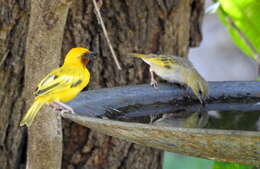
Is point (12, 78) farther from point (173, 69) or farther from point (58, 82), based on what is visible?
point (58, 82)

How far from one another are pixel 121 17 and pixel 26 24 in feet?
2.47

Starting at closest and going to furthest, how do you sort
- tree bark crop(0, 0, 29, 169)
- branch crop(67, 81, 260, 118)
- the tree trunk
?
branch crop(67, 81, 260, 118) < tree bark crop(0, 0, 29, 169) < the tree trunk

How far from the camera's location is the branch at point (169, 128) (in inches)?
87.3

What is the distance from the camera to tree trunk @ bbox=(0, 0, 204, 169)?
161 inches

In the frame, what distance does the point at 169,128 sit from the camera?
221cm

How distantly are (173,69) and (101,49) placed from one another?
598 millimetres

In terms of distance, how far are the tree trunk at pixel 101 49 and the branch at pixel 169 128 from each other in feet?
2.56

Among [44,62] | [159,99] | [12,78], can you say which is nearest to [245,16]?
[159,99]

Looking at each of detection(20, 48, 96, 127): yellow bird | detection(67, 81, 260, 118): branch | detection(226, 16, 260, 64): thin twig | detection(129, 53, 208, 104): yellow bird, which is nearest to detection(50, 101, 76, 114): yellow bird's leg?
detection(20, 48, 96, 127): yellow bird

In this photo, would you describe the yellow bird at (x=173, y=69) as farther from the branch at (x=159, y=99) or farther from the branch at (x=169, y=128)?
the branch at (x=169, y=128)

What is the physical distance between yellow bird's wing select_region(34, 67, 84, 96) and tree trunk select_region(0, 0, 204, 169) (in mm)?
1414

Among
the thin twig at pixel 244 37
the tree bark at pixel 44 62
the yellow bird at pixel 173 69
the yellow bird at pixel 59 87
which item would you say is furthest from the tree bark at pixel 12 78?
the thin twig at pixel 244 37

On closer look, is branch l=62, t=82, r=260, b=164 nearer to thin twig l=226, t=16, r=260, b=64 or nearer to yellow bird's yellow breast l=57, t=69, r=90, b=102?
yellow bird's yellow breast l=57, t=69, r=90, b=102

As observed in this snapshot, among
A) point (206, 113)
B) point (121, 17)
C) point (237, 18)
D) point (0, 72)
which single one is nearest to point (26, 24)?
point (0, 72)
